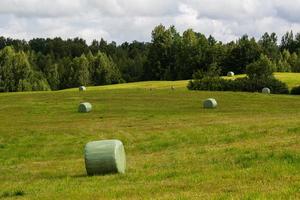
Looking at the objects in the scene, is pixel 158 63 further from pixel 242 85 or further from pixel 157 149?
pixel 157 149

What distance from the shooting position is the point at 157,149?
84.2 feet

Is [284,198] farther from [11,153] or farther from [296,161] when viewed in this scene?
[11,153]

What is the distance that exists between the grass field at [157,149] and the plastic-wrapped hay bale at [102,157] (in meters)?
0.52

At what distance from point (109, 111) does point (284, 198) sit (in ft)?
114

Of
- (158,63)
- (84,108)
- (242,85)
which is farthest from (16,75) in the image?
(84,108)

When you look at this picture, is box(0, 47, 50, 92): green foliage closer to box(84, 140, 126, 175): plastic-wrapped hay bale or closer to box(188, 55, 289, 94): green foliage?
box(188, 55, 289, 94): green foliage

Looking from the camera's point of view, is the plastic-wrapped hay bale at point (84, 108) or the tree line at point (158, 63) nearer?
the plastic-wrapped hay bale at point (84, 108)

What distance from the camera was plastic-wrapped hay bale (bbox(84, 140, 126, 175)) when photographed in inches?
681

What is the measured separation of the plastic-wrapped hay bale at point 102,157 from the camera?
1730 cm

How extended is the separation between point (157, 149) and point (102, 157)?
8350 mm

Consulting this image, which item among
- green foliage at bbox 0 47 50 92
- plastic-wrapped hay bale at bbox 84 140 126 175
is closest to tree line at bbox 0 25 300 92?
green foliage at bbox 0 47 50 92

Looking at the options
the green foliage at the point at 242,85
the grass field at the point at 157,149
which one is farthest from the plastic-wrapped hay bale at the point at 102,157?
the green foliage at the point at 242,85

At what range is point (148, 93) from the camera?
63.7m

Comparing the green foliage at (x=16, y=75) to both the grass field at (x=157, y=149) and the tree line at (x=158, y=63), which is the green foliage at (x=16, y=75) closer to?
the tree line at (x=158, y=63)
